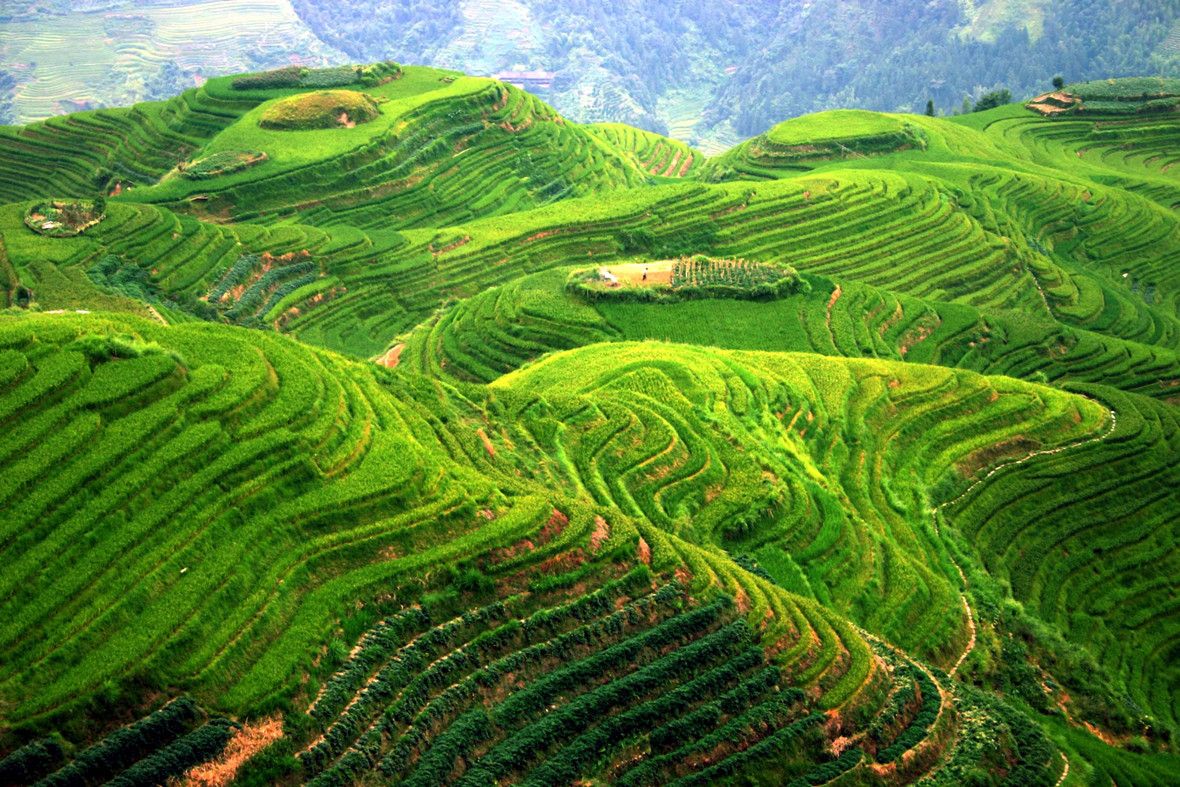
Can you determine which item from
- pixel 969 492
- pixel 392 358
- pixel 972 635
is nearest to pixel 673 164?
pixel 392 358

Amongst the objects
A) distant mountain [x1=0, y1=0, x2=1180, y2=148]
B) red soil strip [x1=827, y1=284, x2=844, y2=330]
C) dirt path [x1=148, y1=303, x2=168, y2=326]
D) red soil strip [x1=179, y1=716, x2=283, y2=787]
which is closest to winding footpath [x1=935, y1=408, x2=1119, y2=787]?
red soil strip [x1=827, y1=284, x2=844, y2=330]

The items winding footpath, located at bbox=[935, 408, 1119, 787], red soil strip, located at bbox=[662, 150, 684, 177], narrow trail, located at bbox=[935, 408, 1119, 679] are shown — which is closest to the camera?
winding footpath, located at bbox=[935, 408, 1119, 787]

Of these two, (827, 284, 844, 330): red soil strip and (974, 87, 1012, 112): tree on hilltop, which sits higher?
(974, 87, 1012, 112): tree on hilltop

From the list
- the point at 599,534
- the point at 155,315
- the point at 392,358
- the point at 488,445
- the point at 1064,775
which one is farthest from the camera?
the point at 392,358

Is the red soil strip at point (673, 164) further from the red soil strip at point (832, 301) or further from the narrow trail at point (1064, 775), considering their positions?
the narrow trail at point (1064, 775)

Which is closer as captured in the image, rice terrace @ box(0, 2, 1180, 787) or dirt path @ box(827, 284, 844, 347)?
rice terrace @ box(0, 2, 1180, 787)

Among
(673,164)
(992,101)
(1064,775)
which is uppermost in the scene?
(673,164)

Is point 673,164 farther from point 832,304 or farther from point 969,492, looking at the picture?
point 969,492

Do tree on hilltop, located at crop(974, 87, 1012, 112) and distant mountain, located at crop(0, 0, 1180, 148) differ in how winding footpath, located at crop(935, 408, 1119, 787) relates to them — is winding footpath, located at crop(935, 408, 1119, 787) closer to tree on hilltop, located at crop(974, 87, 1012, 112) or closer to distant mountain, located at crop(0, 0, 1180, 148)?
tree on hilltop, located at crop(974, 87, 1012, 112)
